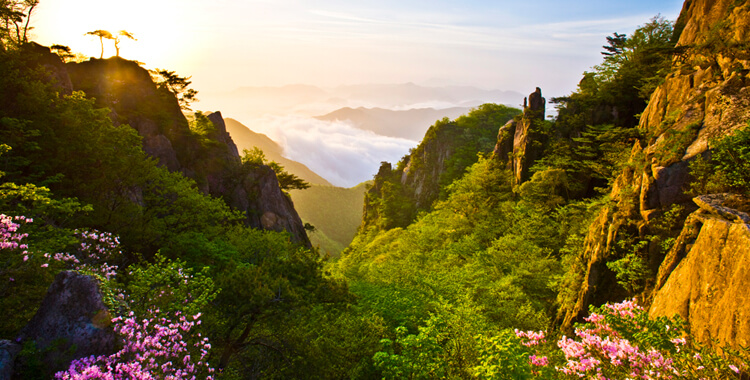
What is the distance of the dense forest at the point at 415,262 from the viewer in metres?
7.85

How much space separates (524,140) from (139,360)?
128 ft

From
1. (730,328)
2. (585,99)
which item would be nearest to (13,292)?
(730,328)

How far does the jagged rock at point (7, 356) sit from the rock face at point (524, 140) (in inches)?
1498

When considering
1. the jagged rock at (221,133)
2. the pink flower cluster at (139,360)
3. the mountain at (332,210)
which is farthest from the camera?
the mountain at (332,210)

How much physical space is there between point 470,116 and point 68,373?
69736 mm

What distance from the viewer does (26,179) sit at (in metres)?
15.4

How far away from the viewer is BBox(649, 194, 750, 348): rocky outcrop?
7.86 meters

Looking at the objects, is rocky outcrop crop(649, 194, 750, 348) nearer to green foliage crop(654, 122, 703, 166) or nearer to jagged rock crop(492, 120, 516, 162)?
green foliage crop(654, 122, 703, 166)

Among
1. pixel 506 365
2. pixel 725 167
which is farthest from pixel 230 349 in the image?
pixel 725 167

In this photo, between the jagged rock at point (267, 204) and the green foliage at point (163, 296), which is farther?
the jagged rock at point (267, 204)

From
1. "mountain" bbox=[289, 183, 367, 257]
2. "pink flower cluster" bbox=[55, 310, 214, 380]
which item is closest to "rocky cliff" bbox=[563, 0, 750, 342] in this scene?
"pink flower cluster" bbox=[55, 310, 214, 380]

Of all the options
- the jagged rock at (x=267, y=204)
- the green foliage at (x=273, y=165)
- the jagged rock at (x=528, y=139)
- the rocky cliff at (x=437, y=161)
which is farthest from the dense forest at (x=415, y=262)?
the rocky cliff at (x=437, y=161)

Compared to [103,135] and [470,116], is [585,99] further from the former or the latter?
[103,135]

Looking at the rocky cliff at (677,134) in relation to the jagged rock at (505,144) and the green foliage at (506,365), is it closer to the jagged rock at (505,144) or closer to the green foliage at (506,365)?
the green foliage at (506,365)
